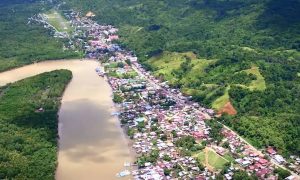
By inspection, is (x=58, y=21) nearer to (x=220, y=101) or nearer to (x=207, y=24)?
(x=207, y=24)

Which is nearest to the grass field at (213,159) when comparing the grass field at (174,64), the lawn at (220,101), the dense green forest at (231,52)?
the dense green forest at (231,52)

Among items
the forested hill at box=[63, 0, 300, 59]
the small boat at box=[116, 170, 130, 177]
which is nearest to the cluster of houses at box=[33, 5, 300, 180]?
the small boat at box=[116, 170, 130, 177]

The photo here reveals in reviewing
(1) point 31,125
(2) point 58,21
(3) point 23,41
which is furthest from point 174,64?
(2) point 58,21

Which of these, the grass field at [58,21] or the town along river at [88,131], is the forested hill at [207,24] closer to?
the grass field at [58,21]

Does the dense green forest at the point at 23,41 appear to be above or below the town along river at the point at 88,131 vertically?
above

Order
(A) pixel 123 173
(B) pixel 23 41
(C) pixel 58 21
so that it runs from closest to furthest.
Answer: (A) pixel 123 173
(B) pixel 23 41
(C) pixel 58 21

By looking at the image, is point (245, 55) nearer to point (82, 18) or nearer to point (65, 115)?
point (65, 115)
